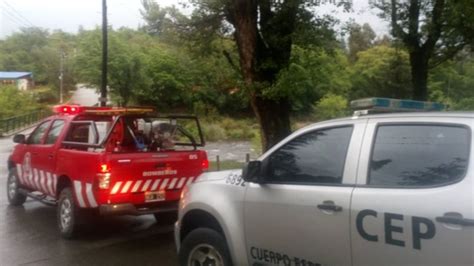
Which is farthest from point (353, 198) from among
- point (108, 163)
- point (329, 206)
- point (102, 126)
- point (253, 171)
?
point (102, 126)

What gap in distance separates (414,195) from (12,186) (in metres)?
8.87

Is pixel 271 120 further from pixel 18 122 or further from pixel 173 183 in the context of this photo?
pixel 18 122

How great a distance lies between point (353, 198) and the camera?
11.7ft

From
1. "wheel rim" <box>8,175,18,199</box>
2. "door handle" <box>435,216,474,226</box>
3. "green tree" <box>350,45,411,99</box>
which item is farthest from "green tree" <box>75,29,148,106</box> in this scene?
"door handle" <box>435,216,474,226</box>

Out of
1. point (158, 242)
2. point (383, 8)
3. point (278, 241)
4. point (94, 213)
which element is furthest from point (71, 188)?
point (383, 8)

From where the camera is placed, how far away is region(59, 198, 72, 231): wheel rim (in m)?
7.66

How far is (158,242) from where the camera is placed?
7.55m

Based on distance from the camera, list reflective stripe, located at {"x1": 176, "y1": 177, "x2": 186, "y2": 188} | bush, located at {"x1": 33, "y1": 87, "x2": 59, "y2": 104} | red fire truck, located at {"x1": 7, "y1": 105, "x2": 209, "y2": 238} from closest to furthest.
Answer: red fire truck, located at {"x1": 7, "y1": 105, "x2": 209, "y2": 238} → reflective stripe, located at {"x1": 176, "y1": 177, "x2": 186, "y2": 188} → bush, located at {"x1": 33, "y1": 87, "x2": 59, "y2": 104}

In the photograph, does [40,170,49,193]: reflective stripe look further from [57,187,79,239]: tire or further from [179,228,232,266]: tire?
[179,228,232,266]: tire

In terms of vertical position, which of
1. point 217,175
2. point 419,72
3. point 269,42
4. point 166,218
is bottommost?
point 166,218

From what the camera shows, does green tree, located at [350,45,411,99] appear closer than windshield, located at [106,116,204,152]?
No

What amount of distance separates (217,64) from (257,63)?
4989 millimetres

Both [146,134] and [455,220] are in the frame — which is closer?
[455,220]

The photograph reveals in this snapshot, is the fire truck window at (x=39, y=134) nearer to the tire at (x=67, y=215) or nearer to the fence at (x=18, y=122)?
the tire at (x=67, y=215)
